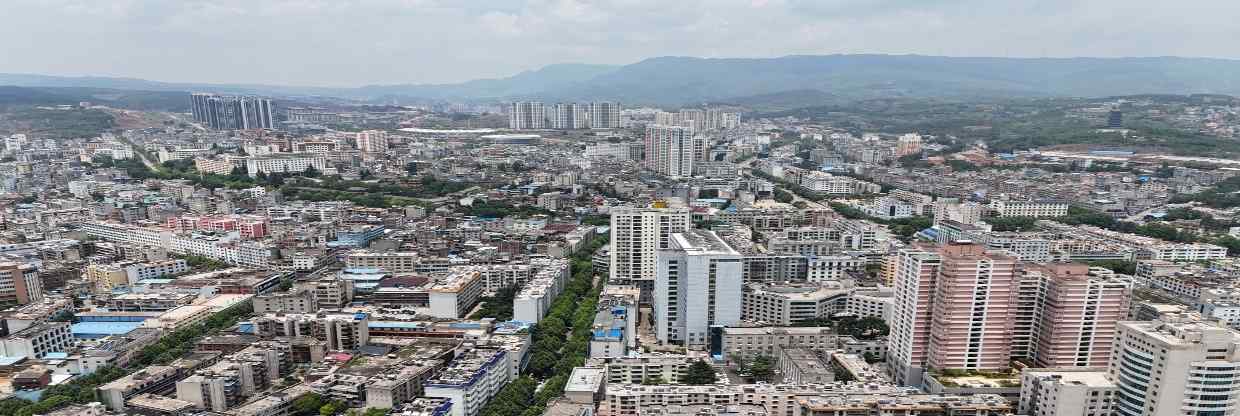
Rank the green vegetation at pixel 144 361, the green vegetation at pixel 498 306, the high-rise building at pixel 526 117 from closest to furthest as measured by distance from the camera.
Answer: the green vegetation at pixel 144 361 → the green vegetation at pixel 498 306 → the high-rise building at pixel 526 117

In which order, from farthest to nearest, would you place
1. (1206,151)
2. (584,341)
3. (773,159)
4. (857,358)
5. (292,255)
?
(773,159) < (1206,151) < (292,255) < (584,341) < (857,358)

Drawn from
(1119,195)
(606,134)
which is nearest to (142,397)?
(1119,195)

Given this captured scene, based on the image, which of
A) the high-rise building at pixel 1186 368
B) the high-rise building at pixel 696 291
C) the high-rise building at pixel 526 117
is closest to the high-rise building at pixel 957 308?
the high-rise building at pixel 1186 368

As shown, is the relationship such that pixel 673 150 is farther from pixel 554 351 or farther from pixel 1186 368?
pixel 1186 368

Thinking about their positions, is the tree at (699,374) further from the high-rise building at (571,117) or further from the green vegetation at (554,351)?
the high-rise building at (571,117)

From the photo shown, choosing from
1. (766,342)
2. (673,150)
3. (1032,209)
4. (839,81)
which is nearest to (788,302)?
(766,342)

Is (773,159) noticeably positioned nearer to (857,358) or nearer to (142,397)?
(857,358)

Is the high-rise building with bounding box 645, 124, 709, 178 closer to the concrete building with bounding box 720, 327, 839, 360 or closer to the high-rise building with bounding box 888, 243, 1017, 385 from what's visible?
the concrete building with bounding box 720, 327, 839, 360
